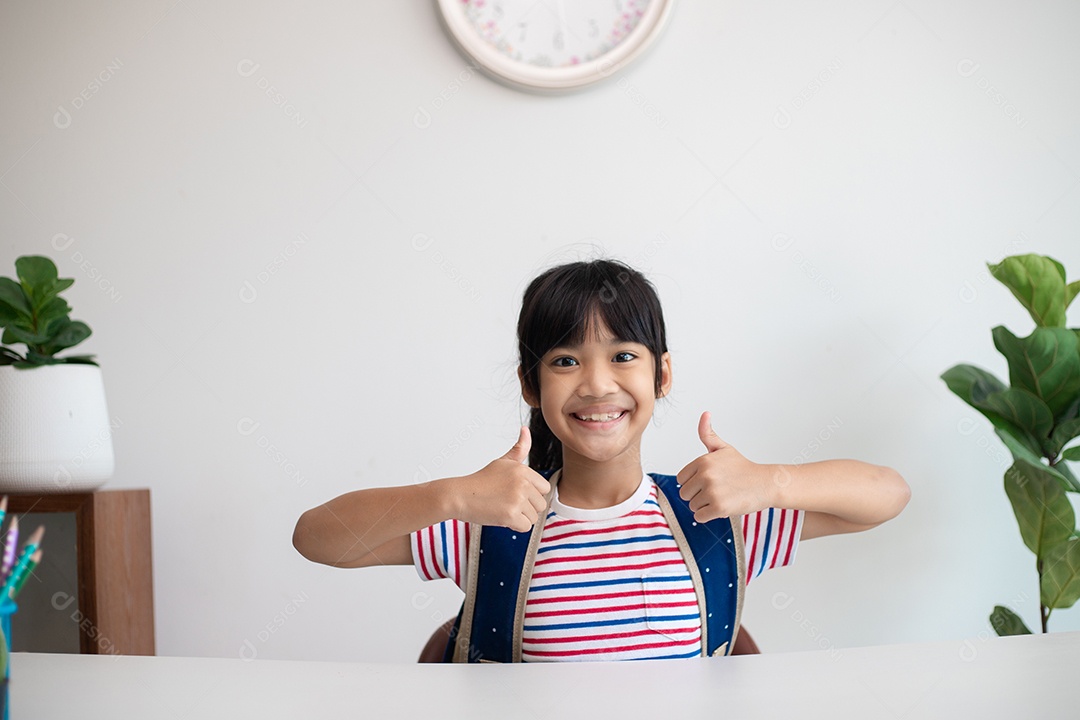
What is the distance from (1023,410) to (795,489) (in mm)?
554

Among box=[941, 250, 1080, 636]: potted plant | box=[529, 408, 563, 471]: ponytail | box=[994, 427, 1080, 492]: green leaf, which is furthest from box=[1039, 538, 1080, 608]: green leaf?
A: box=[529, 408, 563, 471]: ponytail

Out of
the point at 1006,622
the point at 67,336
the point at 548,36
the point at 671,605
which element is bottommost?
the point at 1006,622

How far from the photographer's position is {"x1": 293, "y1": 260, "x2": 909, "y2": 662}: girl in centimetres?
101

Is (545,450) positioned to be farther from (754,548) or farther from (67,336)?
(67,336)

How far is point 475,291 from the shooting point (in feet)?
5.35

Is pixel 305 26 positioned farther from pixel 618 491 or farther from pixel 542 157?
pixel 618 491

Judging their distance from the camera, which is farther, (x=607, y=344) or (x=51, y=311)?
(x=51, y=311)

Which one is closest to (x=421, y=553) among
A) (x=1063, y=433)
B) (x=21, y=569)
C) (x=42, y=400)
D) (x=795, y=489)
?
(x=795, y=489)

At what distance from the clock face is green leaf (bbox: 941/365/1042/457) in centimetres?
84

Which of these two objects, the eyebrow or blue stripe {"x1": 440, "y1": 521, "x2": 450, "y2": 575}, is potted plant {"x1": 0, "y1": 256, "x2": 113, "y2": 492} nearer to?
blue stripe {"x1": 440, "y1": 521, "x2": 450, "y2": 575}

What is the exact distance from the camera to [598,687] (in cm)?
64

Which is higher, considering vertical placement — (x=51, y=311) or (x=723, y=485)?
(x=51, y=311)

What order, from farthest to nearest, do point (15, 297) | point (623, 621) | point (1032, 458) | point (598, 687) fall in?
point (15, 297)
point (1032, 458)
point (623, 621)
point (598, 687)

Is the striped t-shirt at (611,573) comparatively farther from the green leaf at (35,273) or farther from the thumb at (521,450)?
the green leaf at (35,273)
